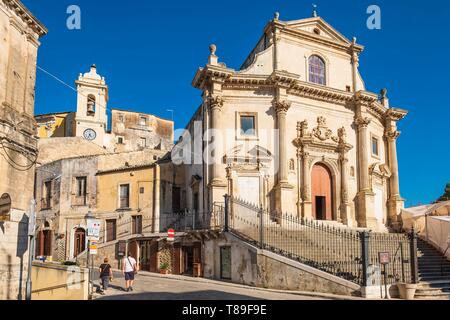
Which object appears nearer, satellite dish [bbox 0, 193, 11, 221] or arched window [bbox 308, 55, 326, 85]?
satellite dish [bbox 0, 193, 11, 221]

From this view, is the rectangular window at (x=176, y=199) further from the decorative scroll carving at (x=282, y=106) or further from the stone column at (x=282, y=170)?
the decorative scroll carving at (x=282, y=106)

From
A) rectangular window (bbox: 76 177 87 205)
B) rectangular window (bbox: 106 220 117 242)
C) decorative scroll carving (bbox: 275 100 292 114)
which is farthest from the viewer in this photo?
rectangular window (bbox: 76 177 87 205)

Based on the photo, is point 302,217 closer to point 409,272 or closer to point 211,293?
point 409,272

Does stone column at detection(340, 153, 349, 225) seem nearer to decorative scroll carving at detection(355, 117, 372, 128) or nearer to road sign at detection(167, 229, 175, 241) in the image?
decorative scroll carving at detection(355, 117, 372, 128)

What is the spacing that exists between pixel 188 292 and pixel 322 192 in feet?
42.0

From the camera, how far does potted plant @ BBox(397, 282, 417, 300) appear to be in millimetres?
15164

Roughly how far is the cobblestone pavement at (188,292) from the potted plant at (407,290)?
2.78m

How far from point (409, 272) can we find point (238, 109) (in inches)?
478

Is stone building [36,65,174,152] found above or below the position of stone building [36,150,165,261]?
above

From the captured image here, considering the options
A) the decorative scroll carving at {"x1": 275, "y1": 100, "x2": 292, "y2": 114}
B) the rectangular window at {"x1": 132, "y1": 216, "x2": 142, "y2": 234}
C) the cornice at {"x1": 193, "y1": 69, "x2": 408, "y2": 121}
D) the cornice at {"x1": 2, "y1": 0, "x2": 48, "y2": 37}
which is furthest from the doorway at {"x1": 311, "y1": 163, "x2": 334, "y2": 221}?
the cornice at {"x1": 2, "y1": 0, "x2": 48, "y2": 37}

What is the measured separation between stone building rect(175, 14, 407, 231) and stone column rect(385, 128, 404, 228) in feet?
0.22

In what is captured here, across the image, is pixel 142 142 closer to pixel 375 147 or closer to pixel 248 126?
pixel 248 126

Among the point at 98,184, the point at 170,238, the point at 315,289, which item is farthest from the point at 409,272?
the point at 98,184

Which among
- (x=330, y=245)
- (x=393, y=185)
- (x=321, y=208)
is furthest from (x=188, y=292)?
(x=393, y=185)
